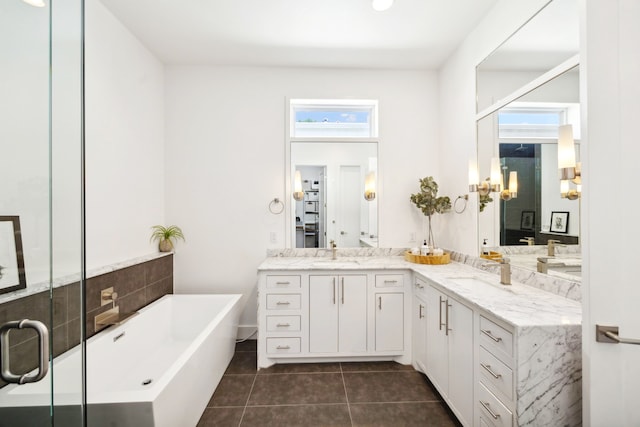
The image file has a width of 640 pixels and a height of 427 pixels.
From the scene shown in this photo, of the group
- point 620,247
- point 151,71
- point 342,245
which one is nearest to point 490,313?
point 620,247

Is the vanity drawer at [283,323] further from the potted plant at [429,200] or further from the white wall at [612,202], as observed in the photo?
the white wall at [612,202]

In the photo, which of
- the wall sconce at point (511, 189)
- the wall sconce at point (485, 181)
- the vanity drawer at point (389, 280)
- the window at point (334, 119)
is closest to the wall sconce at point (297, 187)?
the window at point (334, 119)

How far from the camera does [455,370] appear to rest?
1.79m

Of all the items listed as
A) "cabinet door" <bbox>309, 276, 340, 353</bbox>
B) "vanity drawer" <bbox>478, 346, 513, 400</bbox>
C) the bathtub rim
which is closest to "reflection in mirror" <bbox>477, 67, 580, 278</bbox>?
"vanity drawer" <bbox>478, 346, 513, 400</bbox>

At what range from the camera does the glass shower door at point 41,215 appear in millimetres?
826

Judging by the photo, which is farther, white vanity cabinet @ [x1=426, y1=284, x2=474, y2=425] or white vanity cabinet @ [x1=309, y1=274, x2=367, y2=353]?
white vanity cabinet @ [x1=309, y1=274, x2=367, y2=353]

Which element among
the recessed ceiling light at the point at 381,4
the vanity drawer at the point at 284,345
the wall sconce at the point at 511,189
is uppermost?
the recessed ceiling light at the point at 381,4

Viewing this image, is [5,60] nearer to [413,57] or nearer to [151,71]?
[151,71]

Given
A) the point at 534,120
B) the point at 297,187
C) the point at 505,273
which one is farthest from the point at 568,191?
the point at 297,187

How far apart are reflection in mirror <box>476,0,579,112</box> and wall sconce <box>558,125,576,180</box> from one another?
42 cm

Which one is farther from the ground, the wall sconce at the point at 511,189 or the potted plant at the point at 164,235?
the wall sconce at the point at 511,189

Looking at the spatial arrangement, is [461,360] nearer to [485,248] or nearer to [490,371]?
[490,371]

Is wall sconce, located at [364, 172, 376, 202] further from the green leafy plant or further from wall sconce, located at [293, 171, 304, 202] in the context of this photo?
the green leafy plant

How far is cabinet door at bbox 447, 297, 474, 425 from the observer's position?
5.34 ft
